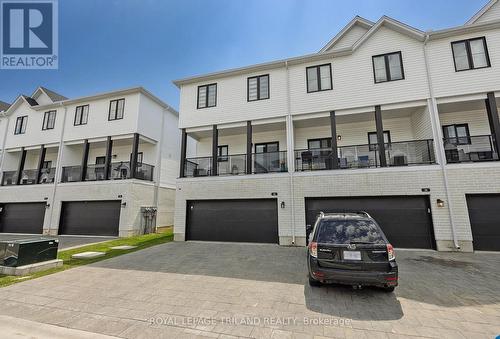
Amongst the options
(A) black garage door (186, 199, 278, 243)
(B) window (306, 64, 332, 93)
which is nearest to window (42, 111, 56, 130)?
(A) black garage door (186, 199, 278, 243)

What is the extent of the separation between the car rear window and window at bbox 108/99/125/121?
16.6 m

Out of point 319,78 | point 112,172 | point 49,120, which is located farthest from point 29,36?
point 319,78

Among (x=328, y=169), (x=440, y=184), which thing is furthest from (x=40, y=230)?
(x=440, y=184)

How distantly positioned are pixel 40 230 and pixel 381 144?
22.5 m

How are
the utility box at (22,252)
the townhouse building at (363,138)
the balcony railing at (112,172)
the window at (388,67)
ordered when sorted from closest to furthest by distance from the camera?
the utility box at (22,252), the townhouse building at (363,138), the window at (388,67), the balcony railing at (112,172)

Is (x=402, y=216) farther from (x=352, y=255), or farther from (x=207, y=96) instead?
(x=207, y=96)

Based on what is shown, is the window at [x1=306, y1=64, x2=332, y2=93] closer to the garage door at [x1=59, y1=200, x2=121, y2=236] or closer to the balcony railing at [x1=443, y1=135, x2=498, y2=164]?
the balcony railing at [x1=443, y1=135, x2=498, y2=164]

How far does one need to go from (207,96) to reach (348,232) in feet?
38.6

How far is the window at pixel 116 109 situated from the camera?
1677 cm

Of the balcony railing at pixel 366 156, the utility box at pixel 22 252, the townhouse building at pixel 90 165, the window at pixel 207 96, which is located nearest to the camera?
the utility box at pixel 22 252

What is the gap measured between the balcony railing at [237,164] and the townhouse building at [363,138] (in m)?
0.06

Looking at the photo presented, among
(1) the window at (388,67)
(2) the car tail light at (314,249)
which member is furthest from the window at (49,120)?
(1) the window at (388,67)

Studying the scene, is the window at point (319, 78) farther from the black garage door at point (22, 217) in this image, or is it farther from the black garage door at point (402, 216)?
the black garage door at point (22, 217)

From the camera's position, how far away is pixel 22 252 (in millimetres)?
6934
